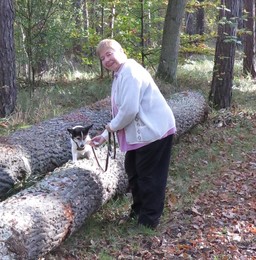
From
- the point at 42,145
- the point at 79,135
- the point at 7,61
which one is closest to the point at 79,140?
the point at 79,135

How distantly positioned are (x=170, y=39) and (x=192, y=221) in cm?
843

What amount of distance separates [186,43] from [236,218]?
29.1 ft

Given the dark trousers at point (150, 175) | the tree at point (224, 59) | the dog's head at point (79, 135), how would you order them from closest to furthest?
the dark trousers at point (150, 175) → the dog's head at point (79, 135) → the tree at point (224, 59)

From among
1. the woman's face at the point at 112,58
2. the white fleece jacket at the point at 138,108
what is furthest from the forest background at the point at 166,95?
the woman's face at the point at 112,58

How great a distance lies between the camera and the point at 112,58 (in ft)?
16.0

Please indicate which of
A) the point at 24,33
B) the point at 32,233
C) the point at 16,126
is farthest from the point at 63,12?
the point at 32,233

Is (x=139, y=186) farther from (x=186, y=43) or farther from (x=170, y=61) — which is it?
(x=186, y=43)

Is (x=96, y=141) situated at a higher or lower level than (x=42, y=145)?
higher

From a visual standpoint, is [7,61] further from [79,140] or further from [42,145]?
[79,140]

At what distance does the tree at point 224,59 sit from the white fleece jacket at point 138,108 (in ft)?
22.4

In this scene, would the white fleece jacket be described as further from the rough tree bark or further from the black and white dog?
the black and white dog

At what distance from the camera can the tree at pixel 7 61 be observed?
29.8ft

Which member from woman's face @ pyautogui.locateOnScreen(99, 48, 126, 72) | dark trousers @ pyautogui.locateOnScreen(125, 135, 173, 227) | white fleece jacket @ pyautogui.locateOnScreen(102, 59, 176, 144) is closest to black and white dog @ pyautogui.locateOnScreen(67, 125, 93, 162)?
dark trousers @ pyautogui.locateOnScreen(125, 135, 173, 227)

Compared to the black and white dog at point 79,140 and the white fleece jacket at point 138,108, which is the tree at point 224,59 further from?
the white fleece jacket at point 138,108
